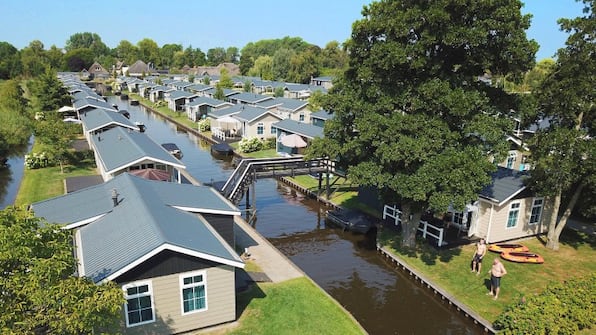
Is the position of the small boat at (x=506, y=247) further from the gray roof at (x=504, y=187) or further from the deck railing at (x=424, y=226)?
the deck railing at (x=424, y=226)

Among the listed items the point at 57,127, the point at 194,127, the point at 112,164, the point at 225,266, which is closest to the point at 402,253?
the point at 225,266

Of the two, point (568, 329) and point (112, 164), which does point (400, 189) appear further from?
point (112, 164)

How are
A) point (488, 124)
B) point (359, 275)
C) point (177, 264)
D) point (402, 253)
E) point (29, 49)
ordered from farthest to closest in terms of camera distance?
point (29, 49) < point (402, 253) < point (359, 275) < point (488, 124) < point (177, 264)

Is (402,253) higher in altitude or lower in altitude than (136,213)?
lower

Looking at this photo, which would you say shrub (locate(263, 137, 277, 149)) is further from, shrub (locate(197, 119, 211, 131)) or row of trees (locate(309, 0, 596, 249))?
row of trees (locate(309, 0, 596, 249))

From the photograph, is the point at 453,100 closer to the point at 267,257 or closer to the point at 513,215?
the point at 513,215

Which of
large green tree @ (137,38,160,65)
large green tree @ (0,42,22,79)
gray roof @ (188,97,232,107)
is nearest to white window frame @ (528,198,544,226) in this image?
gray roof @ (188,97,232,107)

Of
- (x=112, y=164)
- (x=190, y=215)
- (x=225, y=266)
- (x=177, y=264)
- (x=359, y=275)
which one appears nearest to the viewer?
(x=177, y=264)
